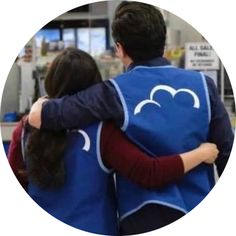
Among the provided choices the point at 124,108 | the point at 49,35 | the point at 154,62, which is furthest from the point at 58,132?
the point at 49,35

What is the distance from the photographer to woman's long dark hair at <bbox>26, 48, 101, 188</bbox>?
121cm

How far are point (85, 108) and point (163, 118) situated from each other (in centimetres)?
20

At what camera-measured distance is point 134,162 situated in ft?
3.72

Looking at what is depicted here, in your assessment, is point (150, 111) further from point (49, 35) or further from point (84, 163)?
point (49, 35)

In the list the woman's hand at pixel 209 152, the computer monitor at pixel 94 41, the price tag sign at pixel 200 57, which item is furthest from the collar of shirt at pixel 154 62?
the computer monitor at pixel 94 41

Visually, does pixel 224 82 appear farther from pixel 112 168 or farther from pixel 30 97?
pixel 112 168

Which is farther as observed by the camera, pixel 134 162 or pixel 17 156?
pixel 17 156

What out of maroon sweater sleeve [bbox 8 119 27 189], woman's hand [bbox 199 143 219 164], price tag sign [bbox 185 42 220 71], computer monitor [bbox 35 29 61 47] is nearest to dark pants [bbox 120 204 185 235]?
woman's hand [bbox 199 143 219 164]

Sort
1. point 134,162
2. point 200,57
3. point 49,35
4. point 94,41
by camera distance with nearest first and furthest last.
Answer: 1. point 134,162
2. point 200,57
3. point 94,41
4. point 49,35

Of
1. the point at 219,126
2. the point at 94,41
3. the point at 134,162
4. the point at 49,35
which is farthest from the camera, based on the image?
the point at 49,35

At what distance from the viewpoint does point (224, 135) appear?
4.10ft

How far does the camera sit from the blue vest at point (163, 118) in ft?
3.83

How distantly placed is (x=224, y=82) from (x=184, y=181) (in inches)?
64.5

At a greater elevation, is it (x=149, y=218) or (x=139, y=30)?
(x=139, y=30)
